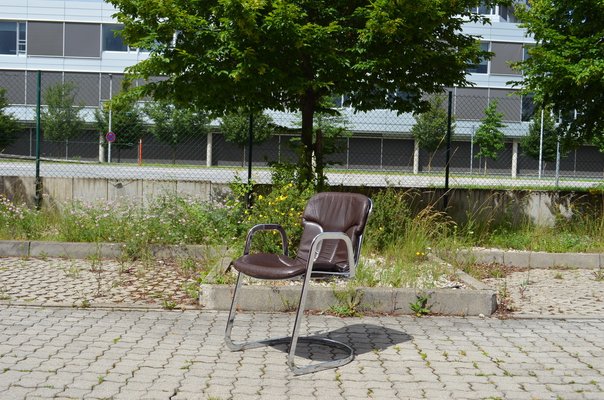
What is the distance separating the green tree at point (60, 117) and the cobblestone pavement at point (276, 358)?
6401 mm

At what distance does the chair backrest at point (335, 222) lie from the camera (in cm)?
562

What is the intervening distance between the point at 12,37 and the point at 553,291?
39.9 m

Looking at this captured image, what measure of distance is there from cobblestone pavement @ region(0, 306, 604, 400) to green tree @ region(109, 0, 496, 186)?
395 centimetres

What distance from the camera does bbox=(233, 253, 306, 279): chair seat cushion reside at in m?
5.14

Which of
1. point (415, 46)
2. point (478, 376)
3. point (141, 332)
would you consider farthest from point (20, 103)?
point (478, 376)

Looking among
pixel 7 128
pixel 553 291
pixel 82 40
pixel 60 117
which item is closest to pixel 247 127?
pixel 60 117

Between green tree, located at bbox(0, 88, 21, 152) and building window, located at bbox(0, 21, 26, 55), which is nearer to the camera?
green tree, located at bbox(0, 88, 21, 152)

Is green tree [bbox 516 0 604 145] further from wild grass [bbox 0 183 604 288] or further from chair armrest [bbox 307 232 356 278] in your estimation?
chair armrest [bbox 307 232 356 278]

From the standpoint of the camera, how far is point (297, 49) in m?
9.73

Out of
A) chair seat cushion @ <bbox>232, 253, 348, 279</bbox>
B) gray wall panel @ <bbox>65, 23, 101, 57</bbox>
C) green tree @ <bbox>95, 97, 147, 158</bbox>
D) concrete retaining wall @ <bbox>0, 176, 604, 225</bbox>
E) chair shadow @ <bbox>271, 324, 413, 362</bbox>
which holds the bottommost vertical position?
chair shadow @ <bbox>271, 324, 413, 362</bbox>

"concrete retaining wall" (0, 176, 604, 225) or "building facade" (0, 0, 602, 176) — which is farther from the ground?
"building facade" (0, 0, 602, 176)

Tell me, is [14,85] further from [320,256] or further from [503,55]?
[503,55]

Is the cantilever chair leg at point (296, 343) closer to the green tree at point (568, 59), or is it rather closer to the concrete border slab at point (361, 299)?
the concrete border slab at point (361, 299)

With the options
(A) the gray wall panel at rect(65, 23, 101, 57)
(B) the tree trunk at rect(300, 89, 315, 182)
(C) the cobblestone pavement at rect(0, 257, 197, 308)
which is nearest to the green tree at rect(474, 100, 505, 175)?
(B) the tree trunk at rect(300, 89, 315, 182)
